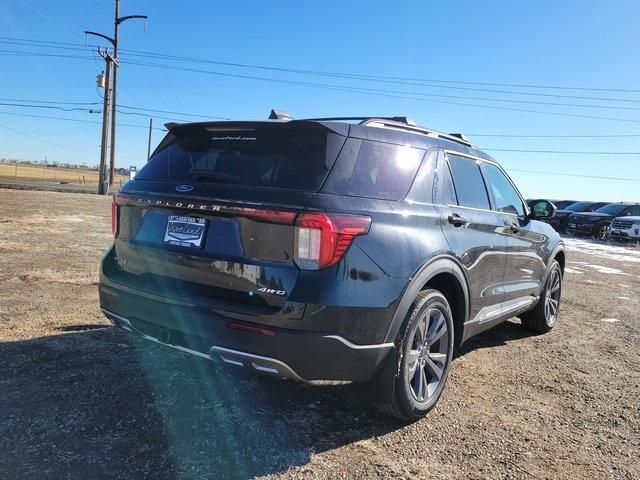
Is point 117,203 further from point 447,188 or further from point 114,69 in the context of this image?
point 114,69

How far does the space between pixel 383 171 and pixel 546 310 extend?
3.60 meters

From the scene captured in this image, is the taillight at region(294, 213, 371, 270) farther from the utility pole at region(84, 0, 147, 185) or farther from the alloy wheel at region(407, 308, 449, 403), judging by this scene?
the utility pole at region(84, 0, 147, 185)

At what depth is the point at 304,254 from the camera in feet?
8.84

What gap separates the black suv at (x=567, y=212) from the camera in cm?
2577

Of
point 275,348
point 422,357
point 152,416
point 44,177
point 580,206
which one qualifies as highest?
point 580,206

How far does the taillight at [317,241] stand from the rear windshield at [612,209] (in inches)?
1016

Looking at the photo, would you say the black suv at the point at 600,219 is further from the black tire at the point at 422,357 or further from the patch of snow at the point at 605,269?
the black tire at the point at 422,357

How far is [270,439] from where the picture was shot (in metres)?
3.01

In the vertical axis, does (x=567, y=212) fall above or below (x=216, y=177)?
below

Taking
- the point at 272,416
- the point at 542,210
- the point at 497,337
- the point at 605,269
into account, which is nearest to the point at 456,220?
the point at 272,416

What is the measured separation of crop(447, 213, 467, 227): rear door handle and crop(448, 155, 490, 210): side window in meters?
0.19

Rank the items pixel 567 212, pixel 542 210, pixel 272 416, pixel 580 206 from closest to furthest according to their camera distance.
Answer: pixel 272 416
pixel 542 210
pixel 567 212
pixel 580 206

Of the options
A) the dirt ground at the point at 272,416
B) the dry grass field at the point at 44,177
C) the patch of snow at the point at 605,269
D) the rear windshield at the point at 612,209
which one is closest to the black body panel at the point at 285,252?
the dirt ground at the point at 272,416

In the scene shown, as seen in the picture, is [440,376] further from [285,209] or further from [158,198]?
[158,198]
